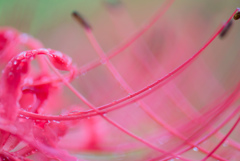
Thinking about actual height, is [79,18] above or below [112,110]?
above

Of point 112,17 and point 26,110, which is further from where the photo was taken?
point 112,17

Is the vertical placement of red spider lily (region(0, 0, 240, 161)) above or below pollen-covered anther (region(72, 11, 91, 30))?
below

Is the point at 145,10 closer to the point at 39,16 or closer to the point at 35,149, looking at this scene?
the point at 39,16

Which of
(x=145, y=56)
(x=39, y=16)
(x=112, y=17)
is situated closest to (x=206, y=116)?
(x=145, y=56)

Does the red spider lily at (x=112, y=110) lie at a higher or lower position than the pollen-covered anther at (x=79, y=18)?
lower

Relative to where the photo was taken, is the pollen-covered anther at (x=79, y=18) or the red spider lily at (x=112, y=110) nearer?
the red spider lily at (x=112, y=110)

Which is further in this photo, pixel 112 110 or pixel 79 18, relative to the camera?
pixel 79 18

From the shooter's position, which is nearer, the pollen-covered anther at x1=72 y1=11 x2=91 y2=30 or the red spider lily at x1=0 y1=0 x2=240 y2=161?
the red spider lily at x1=0 y1=0 x2=240 y2=161

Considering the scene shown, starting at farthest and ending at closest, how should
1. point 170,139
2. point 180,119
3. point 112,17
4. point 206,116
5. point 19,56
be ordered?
point 112,17 → point 180,119 → point 170,139 → point 206,116 → point 19,56
